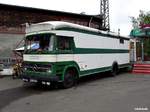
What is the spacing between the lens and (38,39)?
12156 millimetres

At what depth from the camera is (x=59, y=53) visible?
11.6 m

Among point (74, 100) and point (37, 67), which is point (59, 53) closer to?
point (37, 67)

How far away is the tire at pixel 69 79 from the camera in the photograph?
12.0 metres

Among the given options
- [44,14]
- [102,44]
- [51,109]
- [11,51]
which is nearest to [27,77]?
[51,109]

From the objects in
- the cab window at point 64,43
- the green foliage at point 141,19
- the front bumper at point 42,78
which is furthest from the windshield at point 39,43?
the green foliage at point 141,19

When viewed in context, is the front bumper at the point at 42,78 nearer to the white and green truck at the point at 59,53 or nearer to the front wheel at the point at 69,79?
the white and green truck at the point at 59,53

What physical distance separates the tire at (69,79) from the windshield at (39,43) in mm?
1538

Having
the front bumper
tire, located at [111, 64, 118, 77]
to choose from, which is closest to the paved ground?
the front bumper

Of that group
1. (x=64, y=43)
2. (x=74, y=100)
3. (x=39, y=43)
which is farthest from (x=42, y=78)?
(x=74, y=100)

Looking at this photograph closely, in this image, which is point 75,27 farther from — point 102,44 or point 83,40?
point 102,44

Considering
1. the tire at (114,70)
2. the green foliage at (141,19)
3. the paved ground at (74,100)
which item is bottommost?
the paved ground at (74,100)

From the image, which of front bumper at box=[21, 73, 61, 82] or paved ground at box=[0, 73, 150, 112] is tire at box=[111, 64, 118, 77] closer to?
paved ground at box=[0, 73, 150, 112]

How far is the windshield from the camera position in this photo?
11625mm

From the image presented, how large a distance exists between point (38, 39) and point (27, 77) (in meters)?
1.81
